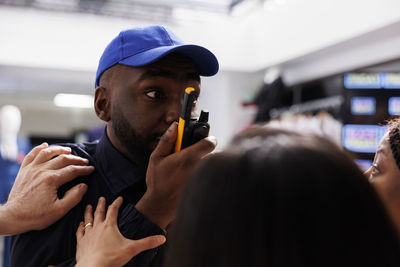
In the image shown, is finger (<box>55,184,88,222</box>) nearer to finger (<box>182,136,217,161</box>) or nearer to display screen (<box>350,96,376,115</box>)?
finger (<box>182,136,217,161</box>)

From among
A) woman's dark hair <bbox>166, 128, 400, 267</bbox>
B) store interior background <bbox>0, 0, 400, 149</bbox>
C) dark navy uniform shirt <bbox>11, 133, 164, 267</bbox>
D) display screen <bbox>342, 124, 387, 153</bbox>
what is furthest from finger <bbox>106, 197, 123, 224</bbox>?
store interior background <bbox>0, 0, 400, 149</bbox>

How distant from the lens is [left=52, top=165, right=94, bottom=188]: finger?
967 mm

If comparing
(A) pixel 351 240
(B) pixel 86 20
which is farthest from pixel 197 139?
(B) pixel 86 20

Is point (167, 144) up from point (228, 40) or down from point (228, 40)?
→ down

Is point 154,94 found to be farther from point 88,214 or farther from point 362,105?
point 362,105

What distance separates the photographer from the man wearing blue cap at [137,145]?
846mm

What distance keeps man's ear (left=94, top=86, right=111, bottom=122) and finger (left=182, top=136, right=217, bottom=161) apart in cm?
40

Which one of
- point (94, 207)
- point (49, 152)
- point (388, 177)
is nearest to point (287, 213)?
point (388, 177)

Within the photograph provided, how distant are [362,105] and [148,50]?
256 cm

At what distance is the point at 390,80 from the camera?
10.3 ft

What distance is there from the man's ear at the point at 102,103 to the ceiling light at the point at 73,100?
232 inches

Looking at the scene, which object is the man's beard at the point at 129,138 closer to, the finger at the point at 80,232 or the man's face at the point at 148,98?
the man's face at the point at 148,98

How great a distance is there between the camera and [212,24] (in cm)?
525

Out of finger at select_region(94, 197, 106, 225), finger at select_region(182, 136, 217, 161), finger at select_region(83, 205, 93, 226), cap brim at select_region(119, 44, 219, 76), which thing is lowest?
finger at select_region(83, 205, 93, 226)
